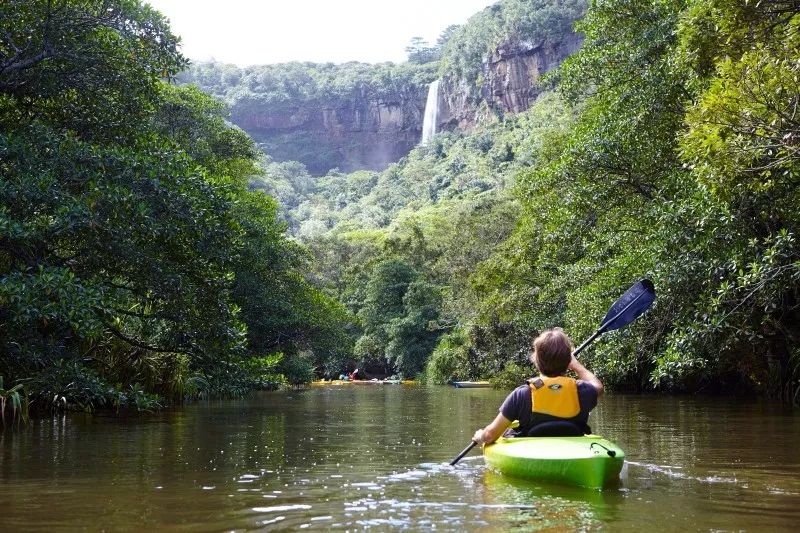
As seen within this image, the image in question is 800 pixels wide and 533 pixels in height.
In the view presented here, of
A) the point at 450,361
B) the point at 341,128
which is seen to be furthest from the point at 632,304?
Result: the point at 341,128

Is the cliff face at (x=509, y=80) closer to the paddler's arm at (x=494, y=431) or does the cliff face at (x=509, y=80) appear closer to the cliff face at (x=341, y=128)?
the cliff face at (x=341, y=128)

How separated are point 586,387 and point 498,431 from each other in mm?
764

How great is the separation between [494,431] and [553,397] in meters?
0.59

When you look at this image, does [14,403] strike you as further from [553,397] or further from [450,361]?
[450,361]

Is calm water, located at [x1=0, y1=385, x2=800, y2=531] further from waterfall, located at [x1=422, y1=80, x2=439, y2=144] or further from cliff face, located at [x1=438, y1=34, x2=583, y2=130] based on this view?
waterfall, located at [x1=422, y1=80, x2=439, y2=144]

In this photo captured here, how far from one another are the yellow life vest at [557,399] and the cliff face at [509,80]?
90.8m

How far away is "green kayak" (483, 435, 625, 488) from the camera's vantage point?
5508 millimetres

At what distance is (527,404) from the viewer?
20.0ft

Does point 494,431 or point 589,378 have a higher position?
point 589,378

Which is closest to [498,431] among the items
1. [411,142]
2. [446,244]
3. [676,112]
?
[676,112]

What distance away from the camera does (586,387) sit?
5988 mm

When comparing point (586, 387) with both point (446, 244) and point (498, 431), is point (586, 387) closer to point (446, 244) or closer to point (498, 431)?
point (498, 431)

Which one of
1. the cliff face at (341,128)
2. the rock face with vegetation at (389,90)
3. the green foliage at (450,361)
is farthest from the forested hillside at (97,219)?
the cliff face at (341,128)

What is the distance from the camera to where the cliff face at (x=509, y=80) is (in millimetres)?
96562
